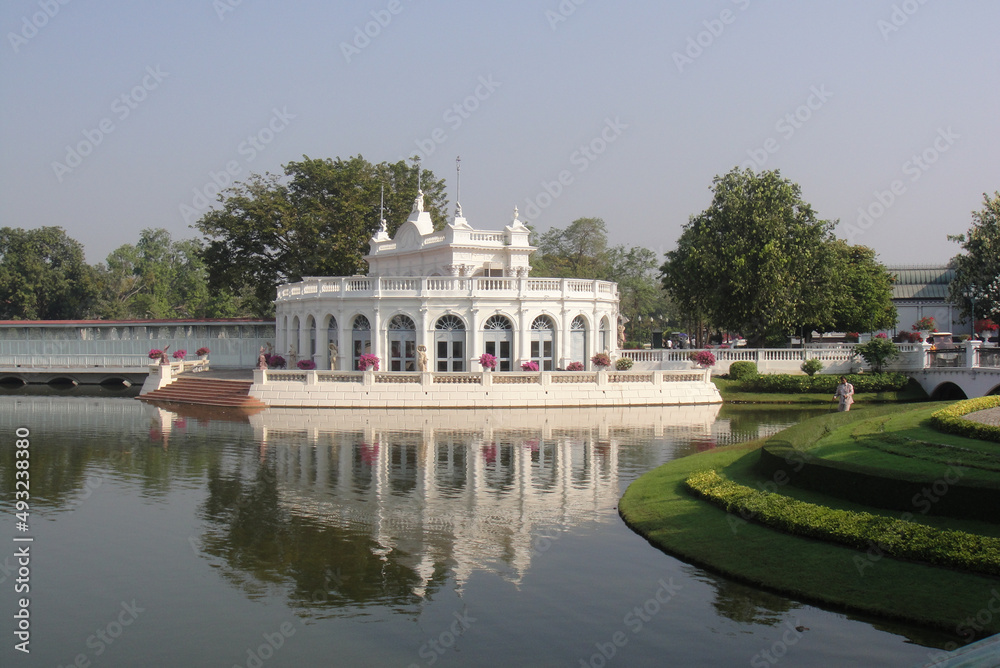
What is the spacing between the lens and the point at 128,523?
61.3ft

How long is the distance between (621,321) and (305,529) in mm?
43916

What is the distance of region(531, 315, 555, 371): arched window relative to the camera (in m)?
48.4

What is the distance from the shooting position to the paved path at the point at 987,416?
69.3 feet

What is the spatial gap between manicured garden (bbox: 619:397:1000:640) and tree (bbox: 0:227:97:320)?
8104 cm

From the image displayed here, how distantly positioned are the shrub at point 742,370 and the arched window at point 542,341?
413 inches

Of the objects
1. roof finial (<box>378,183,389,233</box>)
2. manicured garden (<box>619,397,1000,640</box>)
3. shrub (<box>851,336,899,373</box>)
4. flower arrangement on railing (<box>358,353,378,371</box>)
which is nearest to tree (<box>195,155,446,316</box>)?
roof finial (<box>378,183,389,233</box>)

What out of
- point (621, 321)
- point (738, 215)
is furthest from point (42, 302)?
point (738, 215)

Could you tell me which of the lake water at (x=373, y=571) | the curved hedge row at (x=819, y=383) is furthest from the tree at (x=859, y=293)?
the lake water at (x=373, y=571)

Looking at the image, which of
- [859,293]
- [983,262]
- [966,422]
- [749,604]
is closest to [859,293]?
[859,293]

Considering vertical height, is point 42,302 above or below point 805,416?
above

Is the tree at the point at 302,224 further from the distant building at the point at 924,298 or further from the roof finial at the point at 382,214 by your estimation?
the distant building at the point at 924,298

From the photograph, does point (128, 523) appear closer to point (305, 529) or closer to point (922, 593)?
point (305, 529)

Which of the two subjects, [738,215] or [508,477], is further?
[738,215]

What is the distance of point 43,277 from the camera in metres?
85.8
